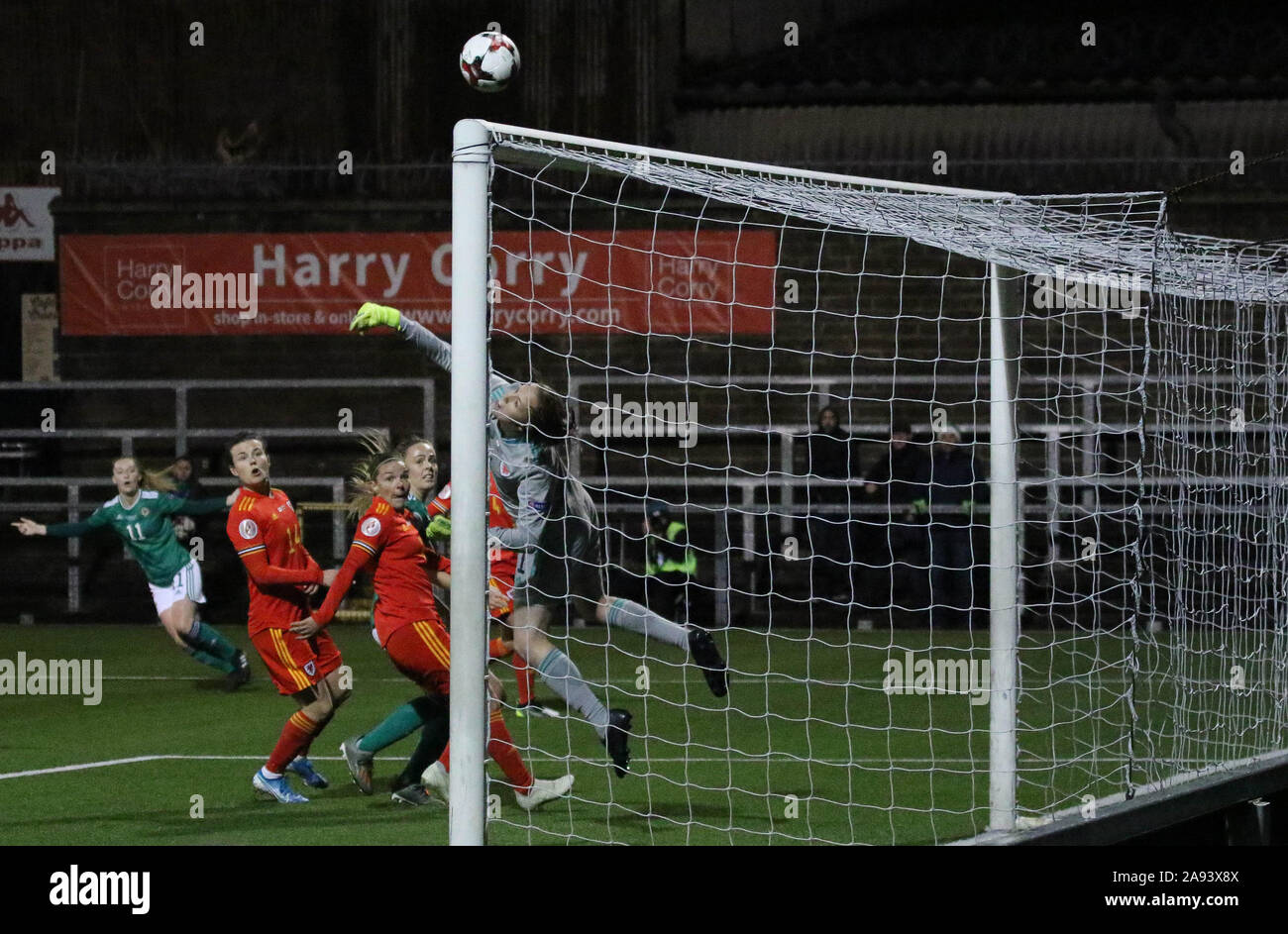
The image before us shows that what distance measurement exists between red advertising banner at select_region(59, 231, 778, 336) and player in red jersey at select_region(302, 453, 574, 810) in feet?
26.8

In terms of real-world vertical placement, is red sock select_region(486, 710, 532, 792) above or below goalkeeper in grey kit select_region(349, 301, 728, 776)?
below

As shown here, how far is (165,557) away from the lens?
414 inches

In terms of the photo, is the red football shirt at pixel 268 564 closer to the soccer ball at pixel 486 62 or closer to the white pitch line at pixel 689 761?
the white pitch line at pixel 689 761

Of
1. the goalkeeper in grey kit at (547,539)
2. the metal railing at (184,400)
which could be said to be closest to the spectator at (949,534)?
the metal railing at (184,400)

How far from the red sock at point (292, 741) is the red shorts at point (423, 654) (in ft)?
1.55

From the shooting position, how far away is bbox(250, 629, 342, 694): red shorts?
6.74m

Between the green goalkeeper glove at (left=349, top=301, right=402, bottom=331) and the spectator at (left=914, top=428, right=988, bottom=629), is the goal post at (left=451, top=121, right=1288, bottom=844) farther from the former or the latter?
the green goalkeeper glove at (left=349, top=301, right=402, bottom=331)

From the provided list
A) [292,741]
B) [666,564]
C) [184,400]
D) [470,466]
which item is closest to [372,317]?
[470,466]

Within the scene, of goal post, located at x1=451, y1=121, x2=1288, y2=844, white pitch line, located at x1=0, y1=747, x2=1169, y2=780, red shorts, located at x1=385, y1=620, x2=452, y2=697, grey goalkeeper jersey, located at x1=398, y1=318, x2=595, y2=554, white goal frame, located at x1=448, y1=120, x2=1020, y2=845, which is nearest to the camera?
white goal frame, located at x1=448, y1=120, x2=1020, y2=845

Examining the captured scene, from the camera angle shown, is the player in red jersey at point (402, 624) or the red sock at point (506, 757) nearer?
the red sock at point (506, 757)

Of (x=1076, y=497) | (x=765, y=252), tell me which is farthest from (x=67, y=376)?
(x=1076, y=497)

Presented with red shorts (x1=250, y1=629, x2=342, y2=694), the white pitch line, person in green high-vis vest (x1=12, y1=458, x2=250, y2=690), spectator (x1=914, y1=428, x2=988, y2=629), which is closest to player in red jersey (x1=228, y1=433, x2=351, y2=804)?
red shorts (x1=250, y1=629, x2=342, y2=694)

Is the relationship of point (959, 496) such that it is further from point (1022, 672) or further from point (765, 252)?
point (1022, 672)

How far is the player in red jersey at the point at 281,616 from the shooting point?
648 centimetres
